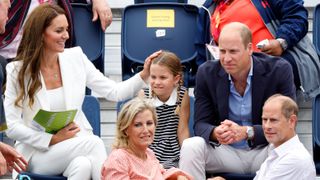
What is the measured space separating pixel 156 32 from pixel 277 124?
183cm

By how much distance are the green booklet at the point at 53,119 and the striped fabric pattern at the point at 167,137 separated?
0.60 meters

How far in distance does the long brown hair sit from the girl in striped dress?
66 cm

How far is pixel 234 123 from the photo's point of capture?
5.68 metres

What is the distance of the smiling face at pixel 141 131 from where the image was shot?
5.29 meters

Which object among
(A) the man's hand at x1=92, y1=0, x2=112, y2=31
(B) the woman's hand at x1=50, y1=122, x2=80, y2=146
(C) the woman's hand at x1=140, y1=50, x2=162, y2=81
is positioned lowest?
(B) the woman's hand at x1=50, y1=122, x2=80, y2=146

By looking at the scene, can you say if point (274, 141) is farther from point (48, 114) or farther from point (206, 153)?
point (48, 114)

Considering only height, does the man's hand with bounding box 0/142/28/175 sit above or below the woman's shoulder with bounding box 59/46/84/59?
below

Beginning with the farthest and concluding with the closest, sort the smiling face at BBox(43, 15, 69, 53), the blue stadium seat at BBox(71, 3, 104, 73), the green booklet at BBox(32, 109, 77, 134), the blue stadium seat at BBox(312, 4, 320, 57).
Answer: the blue stadium seat at BBox(71, 3, 104, 73)
the blue stadium seat at BBox(312, 4, 320, 57)
the smiling face at BBox(43, 15, 69, 53)
the green booklet at BBox(32, 109, 77, 134)

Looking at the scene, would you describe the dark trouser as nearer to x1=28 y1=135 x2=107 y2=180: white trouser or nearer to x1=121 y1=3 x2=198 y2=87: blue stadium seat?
x1=121 y1=3 x2=198 y2=87: blue stadium seat

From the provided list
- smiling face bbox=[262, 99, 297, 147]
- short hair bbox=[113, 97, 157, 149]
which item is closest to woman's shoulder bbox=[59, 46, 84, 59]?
short hair bbox=[113, 97, 157, 149]

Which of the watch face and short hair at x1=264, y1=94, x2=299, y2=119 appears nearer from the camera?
short hair at x1=264, y1=94, x2=299, y2=119

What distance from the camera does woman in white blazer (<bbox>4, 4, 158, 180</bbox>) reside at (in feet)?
18.6

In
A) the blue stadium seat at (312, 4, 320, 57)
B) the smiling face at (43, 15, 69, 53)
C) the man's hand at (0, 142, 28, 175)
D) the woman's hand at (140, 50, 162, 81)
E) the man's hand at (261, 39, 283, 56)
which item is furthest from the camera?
the blue stadium seat at (312, 4, 320, 57)

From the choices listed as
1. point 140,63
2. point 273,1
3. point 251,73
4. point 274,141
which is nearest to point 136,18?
point 140,63
